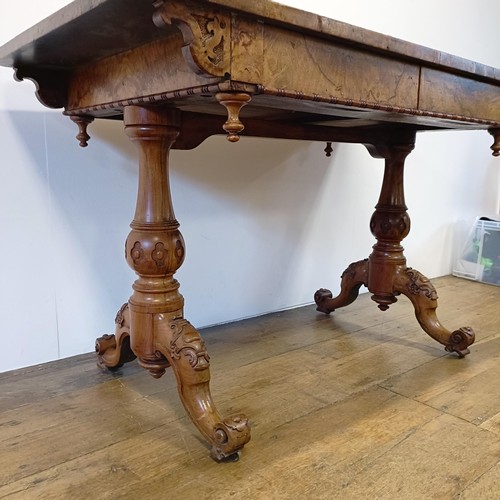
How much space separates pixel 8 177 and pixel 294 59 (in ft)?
2.57

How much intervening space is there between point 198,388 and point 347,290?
0.86 meters

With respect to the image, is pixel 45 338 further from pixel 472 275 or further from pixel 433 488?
pixel 472 275

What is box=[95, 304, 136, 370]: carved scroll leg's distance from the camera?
43.4 inches

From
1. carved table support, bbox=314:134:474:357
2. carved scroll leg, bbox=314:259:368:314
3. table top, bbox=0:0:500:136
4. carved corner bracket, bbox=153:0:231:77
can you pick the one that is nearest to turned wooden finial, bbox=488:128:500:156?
table top, bbox=0:0:500:136

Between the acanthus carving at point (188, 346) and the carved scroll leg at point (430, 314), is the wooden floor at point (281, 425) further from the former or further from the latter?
the acanthus carving at point (188, 346)

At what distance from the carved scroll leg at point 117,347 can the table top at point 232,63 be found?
0.45 m

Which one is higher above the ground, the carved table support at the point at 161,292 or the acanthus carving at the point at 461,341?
the carved table support at the point at 161,292

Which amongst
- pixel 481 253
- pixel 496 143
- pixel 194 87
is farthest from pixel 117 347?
pixel 481 253

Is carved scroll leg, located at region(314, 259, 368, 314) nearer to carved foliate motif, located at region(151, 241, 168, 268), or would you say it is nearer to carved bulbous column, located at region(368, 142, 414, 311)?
carved bulbous column, located at region(368, 142, 414, 311)

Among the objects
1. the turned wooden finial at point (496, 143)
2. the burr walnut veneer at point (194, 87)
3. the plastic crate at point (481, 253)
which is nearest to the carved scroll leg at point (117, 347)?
the burr walnut veneer at point (194, 87)

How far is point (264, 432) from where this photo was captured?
→ 3.14ft

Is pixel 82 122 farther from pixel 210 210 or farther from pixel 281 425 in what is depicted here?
pixel 281 425

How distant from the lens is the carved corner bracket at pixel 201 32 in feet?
2.05

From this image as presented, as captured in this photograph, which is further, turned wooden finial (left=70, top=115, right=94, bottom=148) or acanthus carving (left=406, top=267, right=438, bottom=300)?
acanthus carving (left=406, top=267, right=438, bottom=300)
